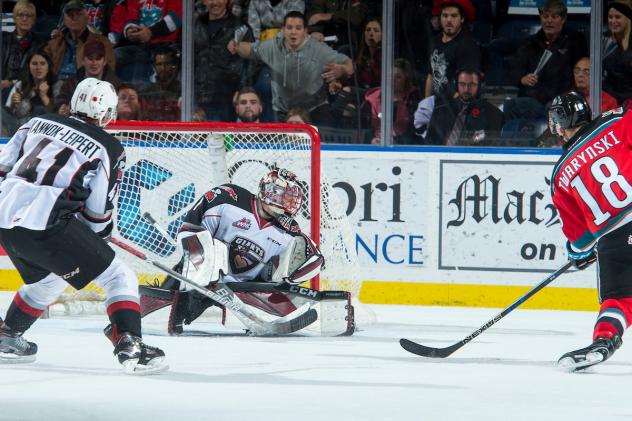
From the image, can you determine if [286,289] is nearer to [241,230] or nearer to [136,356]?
[241,230]

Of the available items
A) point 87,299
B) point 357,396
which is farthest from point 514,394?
point 87,299

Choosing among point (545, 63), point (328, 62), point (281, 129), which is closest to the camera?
point (281, 129)

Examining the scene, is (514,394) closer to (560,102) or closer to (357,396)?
(357,396)

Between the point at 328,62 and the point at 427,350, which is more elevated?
the point at 328,62

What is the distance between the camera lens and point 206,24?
7.61 m

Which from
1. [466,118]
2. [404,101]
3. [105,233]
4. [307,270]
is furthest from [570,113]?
[404,101]

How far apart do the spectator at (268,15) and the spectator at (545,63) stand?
1.24m

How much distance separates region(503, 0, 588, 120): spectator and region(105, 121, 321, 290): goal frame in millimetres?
1325

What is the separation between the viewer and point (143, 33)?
7715mm

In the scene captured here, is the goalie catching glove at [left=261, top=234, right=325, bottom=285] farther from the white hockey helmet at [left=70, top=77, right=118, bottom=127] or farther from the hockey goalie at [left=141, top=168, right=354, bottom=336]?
the white hockey helmet at [left=70, top=77, right=118, bottom=127]

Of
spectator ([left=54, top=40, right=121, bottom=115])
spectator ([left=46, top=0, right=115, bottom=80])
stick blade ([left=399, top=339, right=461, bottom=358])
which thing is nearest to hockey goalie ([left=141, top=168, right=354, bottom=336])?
stick blade ([left=399, top=339, right=461, bottom=358])

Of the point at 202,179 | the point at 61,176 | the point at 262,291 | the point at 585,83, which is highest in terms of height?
the point at 585,83

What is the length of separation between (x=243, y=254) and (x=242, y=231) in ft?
0.31

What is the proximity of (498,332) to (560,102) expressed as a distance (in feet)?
4.81
